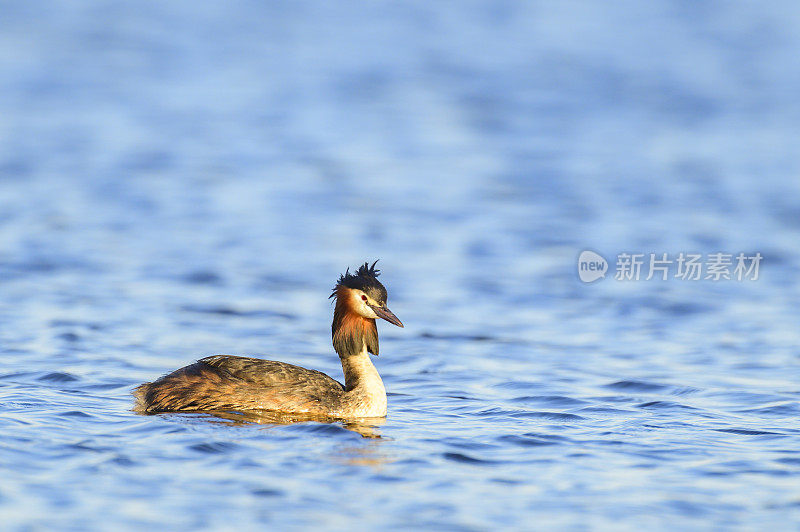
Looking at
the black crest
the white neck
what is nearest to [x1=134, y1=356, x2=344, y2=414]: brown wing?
the white neck

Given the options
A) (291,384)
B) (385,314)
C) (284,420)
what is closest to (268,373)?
(291,384)

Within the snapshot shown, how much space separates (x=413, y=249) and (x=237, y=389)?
8.82 metres

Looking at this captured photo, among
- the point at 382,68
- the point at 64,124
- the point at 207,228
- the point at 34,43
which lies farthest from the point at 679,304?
the point at 34,43

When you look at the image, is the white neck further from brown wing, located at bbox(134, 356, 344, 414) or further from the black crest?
the black crest

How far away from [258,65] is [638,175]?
13401 millimetres

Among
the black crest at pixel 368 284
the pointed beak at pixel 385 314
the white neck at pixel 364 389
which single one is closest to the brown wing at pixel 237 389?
the white neck at pixel 364 389

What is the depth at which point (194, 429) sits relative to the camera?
11.0m

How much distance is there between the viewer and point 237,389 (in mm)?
11891

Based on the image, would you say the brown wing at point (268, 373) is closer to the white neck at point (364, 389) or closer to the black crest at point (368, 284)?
the white neck at point (364, 389)

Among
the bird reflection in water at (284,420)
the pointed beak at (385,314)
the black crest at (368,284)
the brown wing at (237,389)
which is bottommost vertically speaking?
the bird reflection in water at (284,420)

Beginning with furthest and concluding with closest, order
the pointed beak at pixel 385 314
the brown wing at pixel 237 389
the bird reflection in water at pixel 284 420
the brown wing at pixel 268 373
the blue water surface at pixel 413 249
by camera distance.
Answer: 1. the pointed beak at pixel 385 314
2. the brown wing at pixel 268 373
3. the brown wing at pixel 237 389
4. the bird reflection in water at pixel 284 420
5. the blue water surface at pixel 413 249

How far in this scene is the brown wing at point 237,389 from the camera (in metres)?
11.8

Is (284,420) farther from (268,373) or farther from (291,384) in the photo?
(268,373)

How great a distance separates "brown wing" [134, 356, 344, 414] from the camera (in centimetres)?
1175
